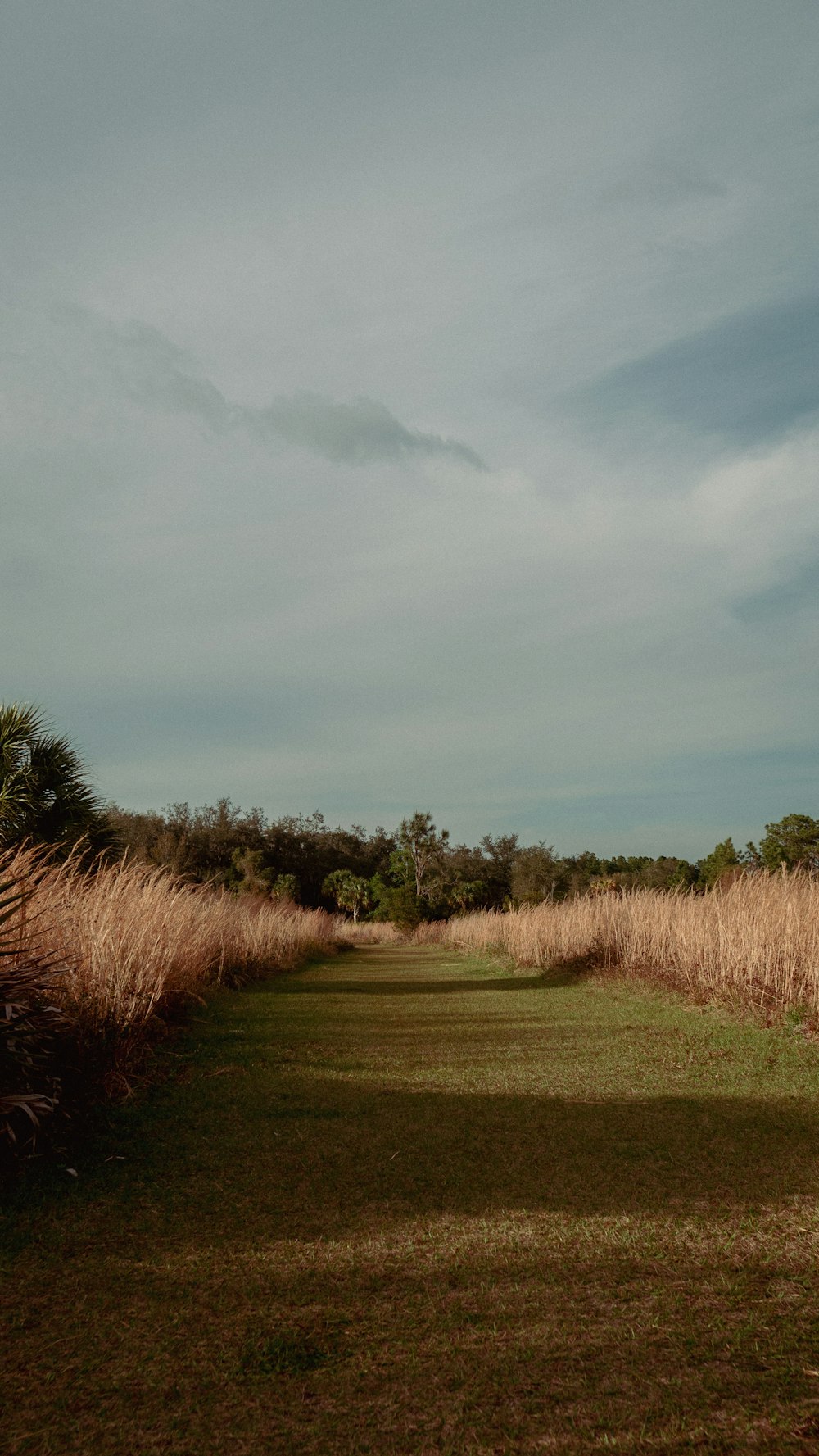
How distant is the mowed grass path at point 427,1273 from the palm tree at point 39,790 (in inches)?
264

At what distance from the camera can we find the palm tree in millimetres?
10992

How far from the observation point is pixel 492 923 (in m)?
23.4

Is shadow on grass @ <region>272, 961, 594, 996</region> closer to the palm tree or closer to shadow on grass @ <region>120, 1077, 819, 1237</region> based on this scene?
the palm tree

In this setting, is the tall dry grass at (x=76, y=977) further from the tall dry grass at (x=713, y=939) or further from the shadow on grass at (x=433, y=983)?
the tall dry grass at (x=713, y=939)

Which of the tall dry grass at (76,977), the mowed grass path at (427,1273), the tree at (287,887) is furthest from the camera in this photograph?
the tree at (287,887)

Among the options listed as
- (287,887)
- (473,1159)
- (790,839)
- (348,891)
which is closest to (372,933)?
(287,887)

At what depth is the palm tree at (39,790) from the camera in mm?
10992

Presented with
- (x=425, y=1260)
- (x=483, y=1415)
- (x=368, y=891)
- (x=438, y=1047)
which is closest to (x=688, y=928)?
(x=438, y=1047)

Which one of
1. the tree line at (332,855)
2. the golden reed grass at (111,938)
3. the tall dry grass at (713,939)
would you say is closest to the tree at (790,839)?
the tree line at (332,855)

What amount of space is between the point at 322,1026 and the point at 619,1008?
12.0 ft

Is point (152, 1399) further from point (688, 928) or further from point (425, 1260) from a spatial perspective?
point (688, 928)

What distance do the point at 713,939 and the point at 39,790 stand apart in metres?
9.42

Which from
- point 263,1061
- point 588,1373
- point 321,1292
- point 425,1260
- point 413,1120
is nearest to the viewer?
point 588,1373

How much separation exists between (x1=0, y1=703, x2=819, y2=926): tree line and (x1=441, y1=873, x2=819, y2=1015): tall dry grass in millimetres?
1136
